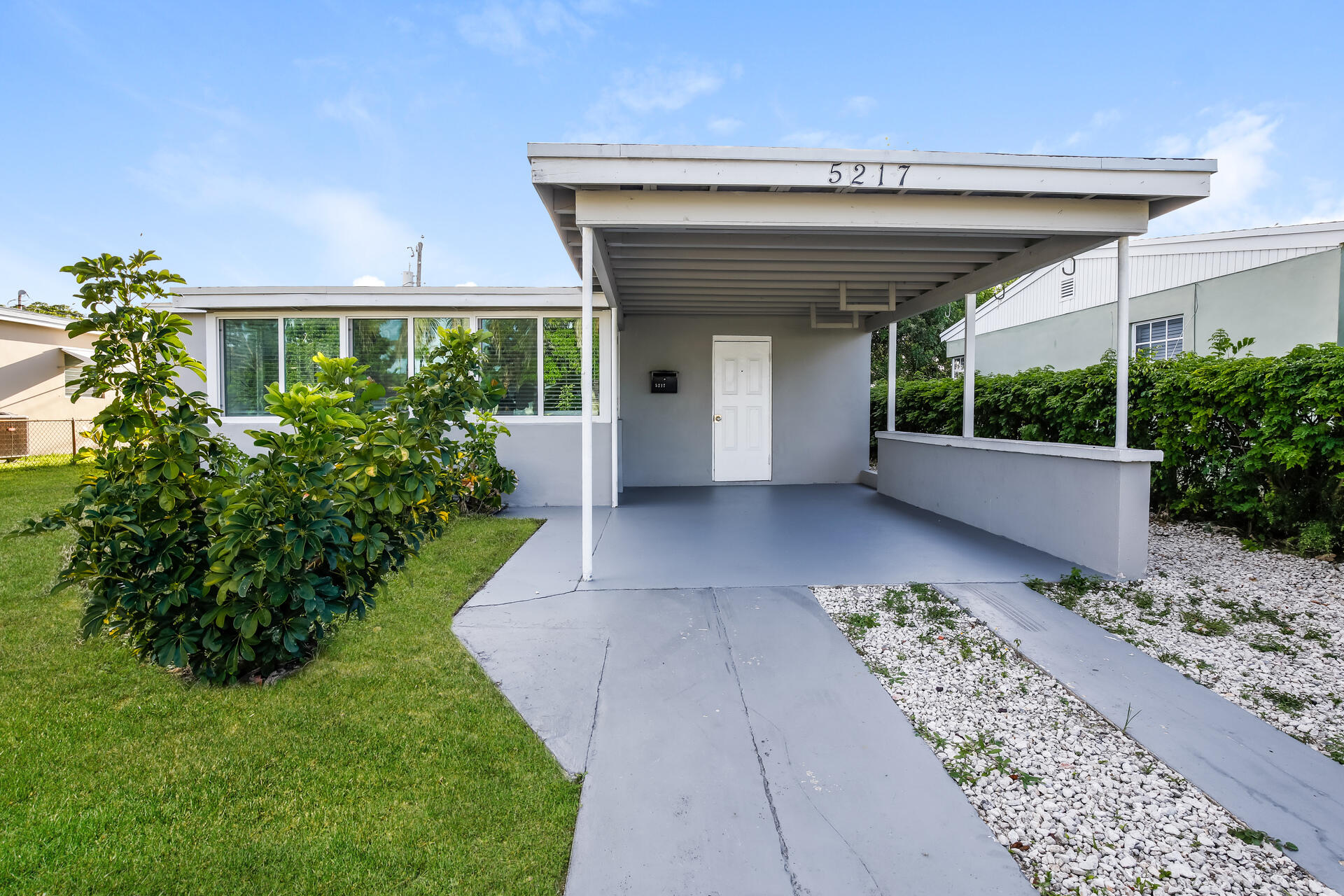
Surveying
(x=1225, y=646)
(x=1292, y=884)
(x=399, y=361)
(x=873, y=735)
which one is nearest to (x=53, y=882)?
(x=873, y=735)

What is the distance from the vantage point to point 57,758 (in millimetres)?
2061

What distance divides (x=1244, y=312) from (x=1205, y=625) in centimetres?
733

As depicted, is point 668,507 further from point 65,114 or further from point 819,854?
point 65,114

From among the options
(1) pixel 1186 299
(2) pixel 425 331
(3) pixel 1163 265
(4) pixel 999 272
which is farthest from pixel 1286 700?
(3) pixel 1163 265

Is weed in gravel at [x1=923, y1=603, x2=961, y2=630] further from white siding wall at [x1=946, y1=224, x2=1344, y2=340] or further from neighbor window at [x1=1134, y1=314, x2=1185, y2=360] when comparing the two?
neighbor window at [x1=1134, y1=314, x2=1185, y2=360]

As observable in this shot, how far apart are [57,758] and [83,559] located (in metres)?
0.68

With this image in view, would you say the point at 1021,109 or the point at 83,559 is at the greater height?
the point at 1021,109

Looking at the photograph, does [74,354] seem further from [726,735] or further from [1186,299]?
[1186,299]

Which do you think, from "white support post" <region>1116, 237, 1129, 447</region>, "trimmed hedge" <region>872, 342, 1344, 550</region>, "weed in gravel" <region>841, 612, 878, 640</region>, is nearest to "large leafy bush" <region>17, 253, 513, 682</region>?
"weed in gravel" <region>841, 612, 878, 640</region>

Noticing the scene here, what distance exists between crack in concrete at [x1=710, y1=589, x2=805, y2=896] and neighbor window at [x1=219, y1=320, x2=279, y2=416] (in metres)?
6.29

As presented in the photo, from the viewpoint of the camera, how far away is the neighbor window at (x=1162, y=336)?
9297 mm

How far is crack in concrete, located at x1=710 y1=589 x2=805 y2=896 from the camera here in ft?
5.19

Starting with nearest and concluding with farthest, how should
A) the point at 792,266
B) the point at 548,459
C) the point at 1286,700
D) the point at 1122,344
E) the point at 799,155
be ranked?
the point at 1286,700 < the point at 799,155 < the point at 1122,344 < the point at 792,266 < the point at 548,459

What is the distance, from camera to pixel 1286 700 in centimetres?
248
